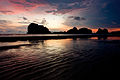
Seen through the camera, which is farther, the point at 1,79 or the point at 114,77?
the point at 114,77

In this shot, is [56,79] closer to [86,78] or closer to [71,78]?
[71,78]

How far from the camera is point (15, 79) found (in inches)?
187

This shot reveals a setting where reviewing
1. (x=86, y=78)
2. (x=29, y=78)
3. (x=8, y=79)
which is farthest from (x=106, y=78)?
(x=8, y=79)

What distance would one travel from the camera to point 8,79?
15.6 ft

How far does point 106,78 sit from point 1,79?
7260mm

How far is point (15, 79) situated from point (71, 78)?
3.82 m

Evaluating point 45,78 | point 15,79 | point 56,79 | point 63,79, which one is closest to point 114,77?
point 63,79

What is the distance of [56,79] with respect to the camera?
15.5 feet

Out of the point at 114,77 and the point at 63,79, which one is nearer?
the point at 63,79

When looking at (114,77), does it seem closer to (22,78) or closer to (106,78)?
(106,78)

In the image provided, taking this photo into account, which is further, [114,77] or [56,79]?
[114,77]

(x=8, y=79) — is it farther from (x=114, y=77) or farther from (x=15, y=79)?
(x=114, y=77)

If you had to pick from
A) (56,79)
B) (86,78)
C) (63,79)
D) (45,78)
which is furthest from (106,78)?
(45,78)

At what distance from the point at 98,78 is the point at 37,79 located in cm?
425
